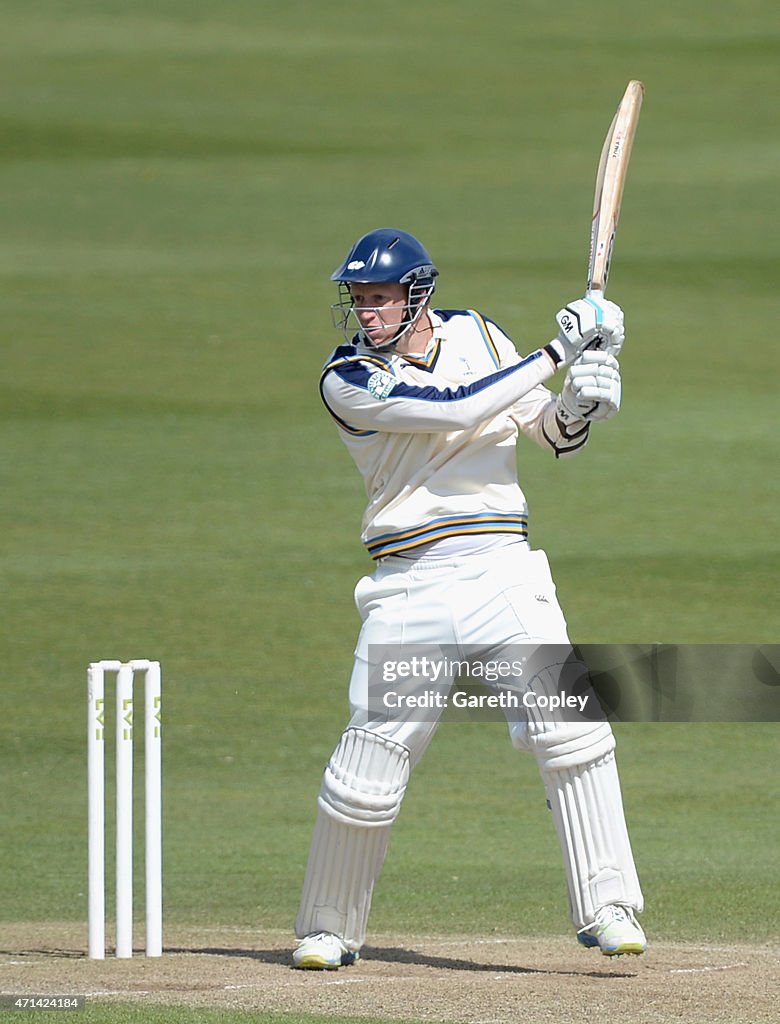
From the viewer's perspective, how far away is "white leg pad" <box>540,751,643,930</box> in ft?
17.1

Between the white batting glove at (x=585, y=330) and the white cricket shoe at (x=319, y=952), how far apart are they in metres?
1.66

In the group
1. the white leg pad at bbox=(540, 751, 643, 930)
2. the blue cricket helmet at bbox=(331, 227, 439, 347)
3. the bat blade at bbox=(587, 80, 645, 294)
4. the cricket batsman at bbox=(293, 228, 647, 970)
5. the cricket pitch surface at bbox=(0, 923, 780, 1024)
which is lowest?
the cricket pitch surface at bbox=(0, 923, 780, 1024)

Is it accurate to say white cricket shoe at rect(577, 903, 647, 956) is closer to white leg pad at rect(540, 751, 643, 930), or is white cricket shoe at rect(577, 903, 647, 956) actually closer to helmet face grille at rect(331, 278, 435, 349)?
white leg pad at rect(540, 751, 643, 930)

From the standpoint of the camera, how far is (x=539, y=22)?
25688 mm

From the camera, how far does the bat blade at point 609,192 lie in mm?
5477

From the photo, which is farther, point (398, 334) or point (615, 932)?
point (398, 334)

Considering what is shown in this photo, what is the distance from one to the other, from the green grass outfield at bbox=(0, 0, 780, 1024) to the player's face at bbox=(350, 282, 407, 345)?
1.99 meters

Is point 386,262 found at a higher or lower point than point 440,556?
higher

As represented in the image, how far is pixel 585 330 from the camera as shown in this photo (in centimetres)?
523

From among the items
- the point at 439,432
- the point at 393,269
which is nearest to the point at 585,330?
the point at 439,432

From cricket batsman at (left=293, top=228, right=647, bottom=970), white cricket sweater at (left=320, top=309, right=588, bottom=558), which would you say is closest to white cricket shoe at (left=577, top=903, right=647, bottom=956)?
cricket batsman at (left=293, top=228, right=647, bottom=970)

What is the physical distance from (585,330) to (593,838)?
4.35 ft

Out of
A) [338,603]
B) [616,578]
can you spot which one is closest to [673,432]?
[616,578]

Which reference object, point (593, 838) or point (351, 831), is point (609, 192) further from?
point (351, 831)
